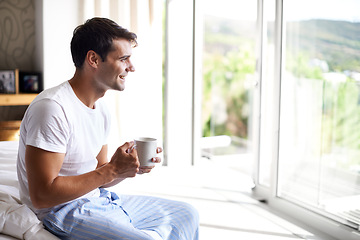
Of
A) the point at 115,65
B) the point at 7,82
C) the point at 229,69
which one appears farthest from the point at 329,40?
the point at 229,69

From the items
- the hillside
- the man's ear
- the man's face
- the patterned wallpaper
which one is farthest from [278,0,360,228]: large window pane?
the patterned wallpaper

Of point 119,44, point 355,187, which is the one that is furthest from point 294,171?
point 119,44

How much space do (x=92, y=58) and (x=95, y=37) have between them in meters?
0.07

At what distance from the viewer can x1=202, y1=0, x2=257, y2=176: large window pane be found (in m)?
6.78

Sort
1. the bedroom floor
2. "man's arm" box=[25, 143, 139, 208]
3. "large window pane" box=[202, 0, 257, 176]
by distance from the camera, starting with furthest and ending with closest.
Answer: "large window pane" box=[202, 0, 257, 176] → the bedroom floor → "man's arm" box=[25, 143, 139, 208]

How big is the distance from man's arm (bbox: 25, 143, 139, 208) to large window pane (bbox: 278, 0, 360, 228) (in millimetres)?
1655

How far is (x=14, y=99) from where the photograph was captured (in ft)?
12.5

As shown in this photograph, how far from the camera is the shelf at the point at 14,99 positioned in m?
3.74

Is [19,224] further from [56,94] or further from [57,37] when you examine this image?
[57,37]

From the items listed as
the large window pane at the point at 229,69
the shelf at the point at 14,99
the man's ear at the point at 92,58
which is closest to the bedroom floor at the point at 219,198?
the shelf at the point at 14,99

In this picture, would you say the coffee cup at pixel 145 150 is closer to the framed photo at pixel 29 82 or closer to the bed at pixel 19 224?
the bed at pixel 19 224

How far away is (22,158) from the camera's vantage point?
132 centimetres

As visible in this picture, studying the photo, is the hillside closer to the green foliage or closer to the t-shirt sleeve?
the t-shirt sleeve

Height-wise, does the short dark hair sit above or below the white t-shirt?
above
